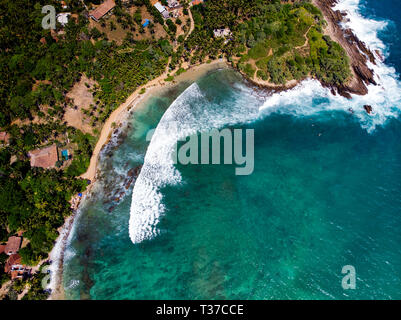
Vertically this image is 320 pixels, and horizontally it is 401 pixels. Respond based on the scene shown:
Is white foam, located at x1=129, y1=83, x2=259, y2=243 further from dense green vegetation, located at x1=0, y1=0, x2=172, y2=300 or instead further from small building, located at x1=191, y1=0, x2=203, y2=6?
small building, located at x1=191, y1=0, x2=203, y2=6

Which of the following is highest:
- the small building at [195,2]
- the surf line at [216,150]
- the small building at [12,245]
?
the small building at [195,2]

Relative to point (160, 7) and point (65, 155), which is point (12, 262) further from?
point (160, 7)

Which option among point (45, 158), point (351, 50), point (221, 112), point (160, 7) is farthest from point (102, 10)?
point (351, 50)

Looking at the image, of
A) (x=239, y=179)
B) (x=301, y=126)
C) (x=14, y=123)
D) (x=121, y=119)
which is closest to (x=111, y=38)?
(x=121, y=119)

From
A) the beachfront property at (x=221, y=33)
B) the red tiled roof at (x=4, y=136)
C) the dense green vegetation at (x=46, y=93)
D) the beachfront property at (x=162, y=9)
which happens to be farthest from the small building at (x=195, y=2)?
the red tiled roof at (x=4, y=136)

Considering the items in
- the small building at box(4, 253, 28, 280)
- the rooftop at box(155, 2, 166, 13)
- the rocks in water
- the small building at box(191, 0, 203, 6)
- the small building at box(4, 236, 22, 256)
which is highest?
the small building at box(191, 0, 203, 6)

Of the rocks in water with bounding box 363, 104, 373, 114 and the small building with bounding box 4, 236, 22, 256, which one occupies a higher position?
the rocks in water with bounding box 363, 104, 373, 114

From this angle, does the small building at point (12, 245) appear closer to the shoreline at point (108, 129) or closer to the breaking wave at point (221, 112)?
the shoreline at point (108, 129)

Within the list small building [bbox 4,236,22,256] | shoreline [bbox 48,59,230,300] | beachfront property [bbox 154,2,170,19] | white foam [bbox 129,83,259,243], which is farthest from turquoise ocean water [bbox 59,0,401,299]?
beachfront property [bbox 154,2,170,19]
